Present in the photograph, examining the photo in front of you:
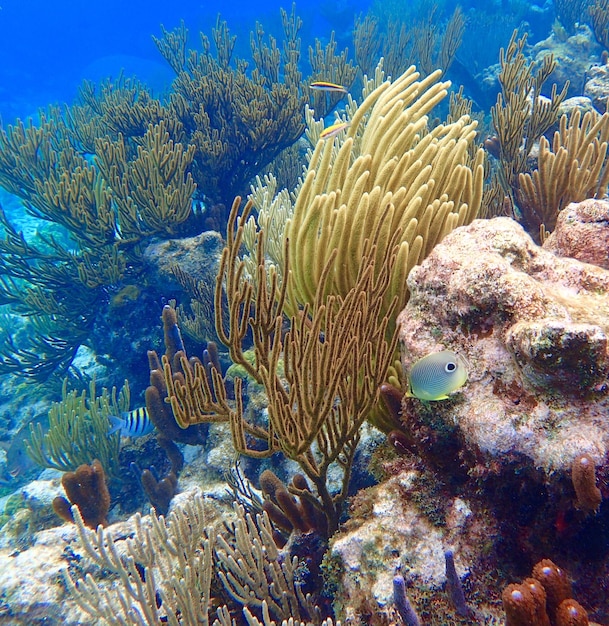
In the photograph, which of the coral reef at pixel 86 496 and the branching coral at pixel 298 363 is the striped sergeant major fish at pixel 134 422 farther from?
the branching coral at pixel 298 363

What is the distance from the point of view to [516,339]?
1.56 metres

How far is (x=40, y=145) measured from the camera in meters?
7.66

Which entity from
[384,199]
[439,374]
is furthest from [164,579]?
[384,199]

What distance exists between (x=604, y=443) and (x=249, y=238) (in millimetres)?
3349

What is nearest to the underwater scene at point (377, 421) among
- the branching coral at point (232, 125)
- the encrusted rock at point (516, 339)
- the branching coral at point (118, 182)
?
the encrusted rock at point (516, 339)

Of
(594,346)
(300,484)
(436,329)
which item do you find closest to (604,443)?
(594,346)

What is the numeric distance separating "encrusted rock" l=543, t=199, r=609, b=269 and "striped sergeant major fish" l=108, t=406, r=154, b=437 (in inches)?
163

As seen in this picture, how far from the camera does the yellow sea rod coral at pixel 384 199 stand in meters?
2.33

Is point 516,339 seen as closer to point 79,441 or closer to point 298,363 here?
point 298,363

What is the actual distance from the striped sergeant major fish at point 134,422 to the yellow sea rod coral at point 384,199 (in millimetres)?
2697

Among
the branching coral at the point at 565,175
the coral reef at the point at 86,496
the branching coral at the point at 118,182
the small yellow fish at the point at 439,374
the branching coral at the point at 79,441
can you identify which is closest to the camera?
the small yellow fish at the point at 439,374

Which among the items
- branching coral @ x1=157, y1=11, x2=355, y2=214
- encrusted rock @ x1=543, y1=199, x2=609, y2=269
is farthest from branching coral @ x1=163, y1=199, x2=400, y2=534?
branching coral @ x1=157, y1=11, x2=355, y2=214

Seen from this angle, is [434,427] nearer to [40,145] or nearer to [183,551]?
[183,551]

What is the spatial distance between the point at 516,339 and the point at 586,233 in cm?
116
